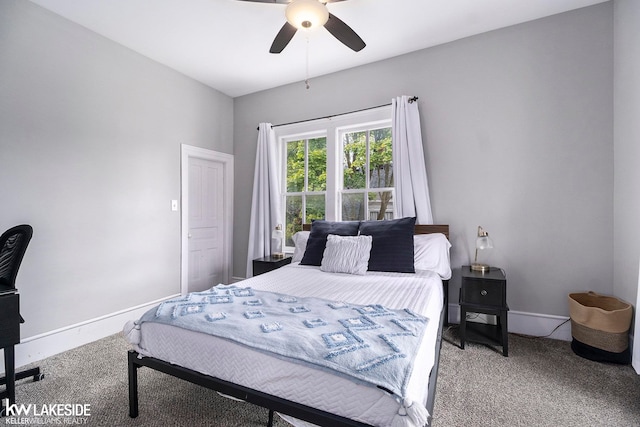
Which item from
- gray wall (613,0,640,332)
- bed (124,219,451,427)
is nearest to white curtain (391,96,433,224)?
bed (124,219,451,427)

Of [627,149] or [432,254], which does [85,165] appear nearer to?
[432,254]

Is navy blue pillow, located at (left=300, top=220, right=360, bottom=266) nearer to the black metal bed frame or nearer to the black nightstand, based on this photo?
the black nightstand

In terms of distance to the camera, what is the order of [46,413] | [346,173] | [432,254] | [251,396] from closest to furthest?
[251,396] < [46,413] < [432,254] < [346,173]

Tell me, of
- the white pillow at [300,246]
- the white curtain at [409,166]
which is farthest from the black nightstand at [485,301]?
the white pillow at [300,246]

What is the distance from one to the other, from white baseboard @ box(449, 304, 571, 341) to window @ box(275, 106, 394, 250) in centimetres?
156

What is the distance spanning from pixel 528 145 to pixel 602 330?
5.22 ft

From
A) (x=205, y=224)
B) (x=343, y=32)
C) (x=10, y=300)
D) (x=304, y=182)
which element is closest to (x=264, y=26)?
(x=343, y=32)

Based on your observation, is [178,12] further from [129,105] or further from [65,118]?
[65,118]

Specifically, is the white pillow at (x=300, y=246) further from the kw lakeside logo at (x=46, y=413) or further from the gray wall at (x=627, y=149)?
the gray wall at (x=627, y=149)

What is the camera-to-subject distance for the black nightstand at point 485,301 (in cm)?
233

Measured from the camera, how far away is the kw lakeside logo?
162 cm

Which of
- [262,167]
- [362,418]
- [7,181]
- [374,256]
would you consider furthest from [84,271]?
[362,418]

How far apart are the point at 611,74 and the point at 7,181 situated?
489 cm

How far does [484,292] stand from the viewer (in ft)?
7.93
